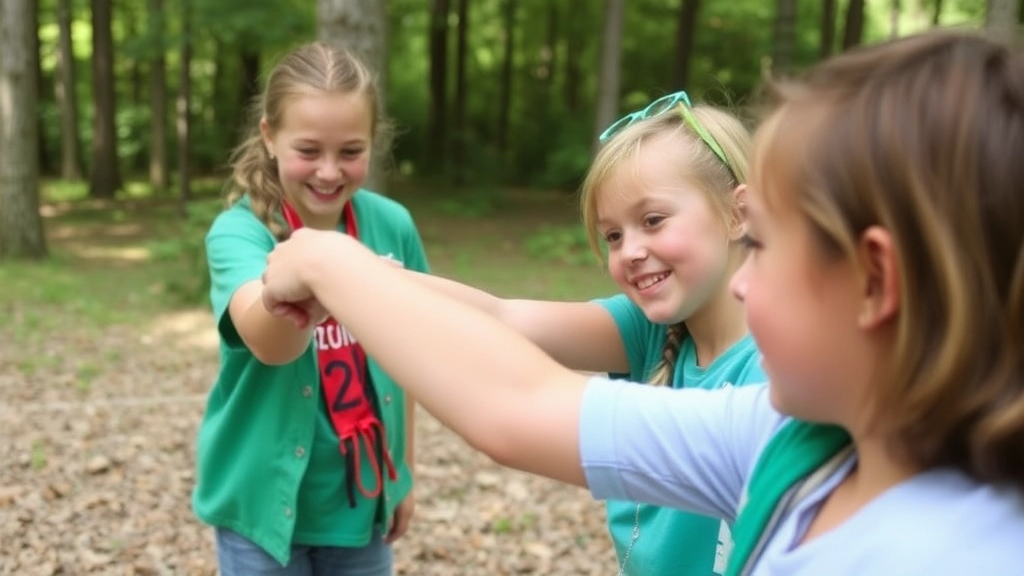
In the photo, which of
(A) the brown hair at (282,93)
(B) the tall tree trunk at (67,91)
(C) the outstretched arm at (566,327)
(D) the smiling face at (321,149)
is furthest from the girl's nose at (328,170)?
(B) the tall tree trunk at (67,91)

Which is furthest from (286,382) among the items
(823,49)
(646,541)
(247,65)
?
(247,65)

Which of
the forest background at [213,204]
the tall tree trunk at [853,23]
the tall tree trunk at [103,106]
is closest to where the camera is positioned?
the forest background at [213,204]

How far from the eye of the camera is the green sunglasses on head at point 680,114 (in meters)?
1.72

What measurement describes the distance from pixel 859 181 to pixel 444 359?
459 mm

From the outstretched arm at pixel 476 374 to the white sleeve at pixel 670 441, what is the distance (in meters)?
0.03

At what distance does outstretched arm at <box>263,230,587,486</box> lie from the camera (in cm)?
105

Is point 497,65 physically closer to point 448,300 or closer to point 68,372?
point 68,372

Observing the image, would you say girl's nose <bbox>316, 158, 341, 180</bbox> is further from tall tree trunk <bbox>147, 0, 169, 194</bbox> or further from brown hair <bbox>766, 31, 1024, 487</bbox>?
tall tree trunk <bbox>147, 0, 169, 194</bbox>

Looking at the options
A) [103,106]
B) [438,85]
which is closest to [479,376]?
[103,106]

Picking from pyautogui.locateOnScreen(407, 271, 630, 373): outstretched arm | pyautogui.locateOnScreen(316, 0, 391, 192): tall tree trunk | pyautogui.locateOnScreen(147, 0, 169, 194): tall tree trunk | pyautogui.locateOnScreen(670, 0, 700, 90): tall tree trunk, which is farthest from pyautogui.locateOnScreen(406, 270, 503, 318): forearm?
pyautogui.locateOnScreen(670, 0, 700, 90): tall tree trunk

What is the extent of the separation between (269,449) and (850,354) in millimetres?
1759

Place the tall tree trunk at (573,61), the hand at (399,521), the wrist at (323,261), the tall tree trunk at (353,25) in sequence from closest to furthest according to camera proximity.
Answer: the wrist at (323,261), the hand at (399,521), the tall tree trunk at (353,25), the tall tree trunk at (573,61)

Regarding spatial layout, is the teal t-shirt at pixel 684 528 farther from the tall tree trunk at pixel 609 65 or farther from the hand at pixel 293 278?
A: the tall tree trunk at pixel 609 65

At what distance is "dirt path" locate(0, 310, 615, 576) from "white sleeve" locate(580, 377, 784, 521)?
3.35m
